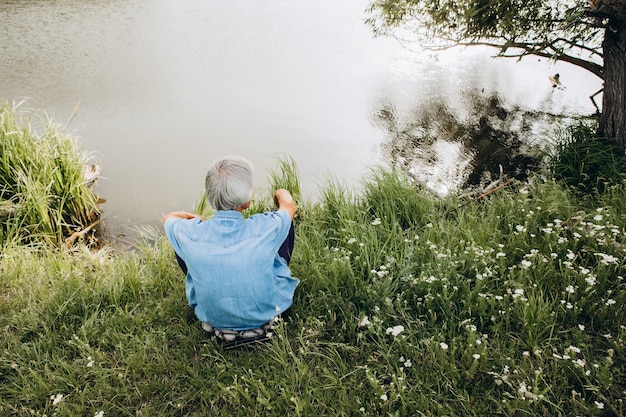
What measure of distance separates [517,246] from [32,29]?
413 inches

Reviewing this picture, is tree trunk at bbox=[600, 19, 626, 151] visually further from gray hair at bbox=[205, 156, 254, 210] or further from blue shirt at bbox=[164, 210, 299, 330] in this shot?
gray hair at bbox=[205, 156, 254, 210]

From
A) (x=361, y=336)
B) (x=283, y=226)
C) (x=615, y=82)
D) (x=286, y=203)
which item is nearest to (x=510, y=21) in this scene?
(x=615, y=82)

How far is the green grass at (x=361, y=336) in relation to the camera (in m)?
2.26

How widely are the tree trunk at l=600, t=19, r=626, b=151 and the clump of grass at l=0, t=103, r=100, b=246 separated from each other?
5.60m

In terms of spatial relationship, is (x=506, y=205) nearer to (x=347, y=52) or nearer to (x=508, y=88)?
(x=508, y=88)

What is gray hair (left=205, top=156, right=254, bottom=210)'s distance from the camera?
234cm

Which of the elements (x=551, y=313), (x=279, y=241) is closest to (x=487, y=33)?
(x=551, y=313)

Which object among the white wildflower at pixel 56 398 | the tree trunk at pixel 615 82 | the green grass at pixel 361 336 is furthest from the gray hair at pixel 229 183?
the tree trunk at pixel 615 82

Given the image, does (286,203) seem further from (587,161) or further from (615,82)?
(615,82)

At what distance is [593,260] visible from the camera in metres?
3.11

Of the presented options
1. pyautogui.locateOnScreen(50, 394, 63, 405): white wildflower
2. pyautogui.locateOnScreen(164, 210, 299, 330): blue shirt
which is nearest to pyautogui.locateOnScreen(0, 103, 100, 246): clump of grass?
pyautogui.locateOnScreen(50, 394, 63, 405): white wildflower

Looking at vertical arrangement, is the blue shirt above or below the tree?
below

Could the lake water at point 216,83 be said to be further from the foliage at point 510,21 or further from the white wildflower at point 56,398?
the white wildflower at point 56,398

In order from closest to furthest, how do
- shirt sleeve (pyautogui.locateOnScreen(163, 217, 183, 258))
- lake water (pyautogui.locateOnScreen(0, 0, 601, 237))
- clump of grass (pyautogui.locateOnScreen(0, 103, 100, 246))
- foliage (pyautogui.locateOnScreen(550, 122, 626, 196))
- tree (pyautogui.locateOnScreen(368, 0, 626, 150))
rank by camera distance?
shirt sleeve (pyautogui.locateOnScreen(163, 217, 183, 258)) < clump of grass (pyautogui.locateOnScreen(0, 103, 100, 246)) < foliage (pyautogui.locateOnScreen(550, 122, 626, 196)) < tree (pyautogui.locateOnScreen(368, 0, 626, 150)) < lake water (pyautogui.locateOnScreen(0, 0, 601, 237))
